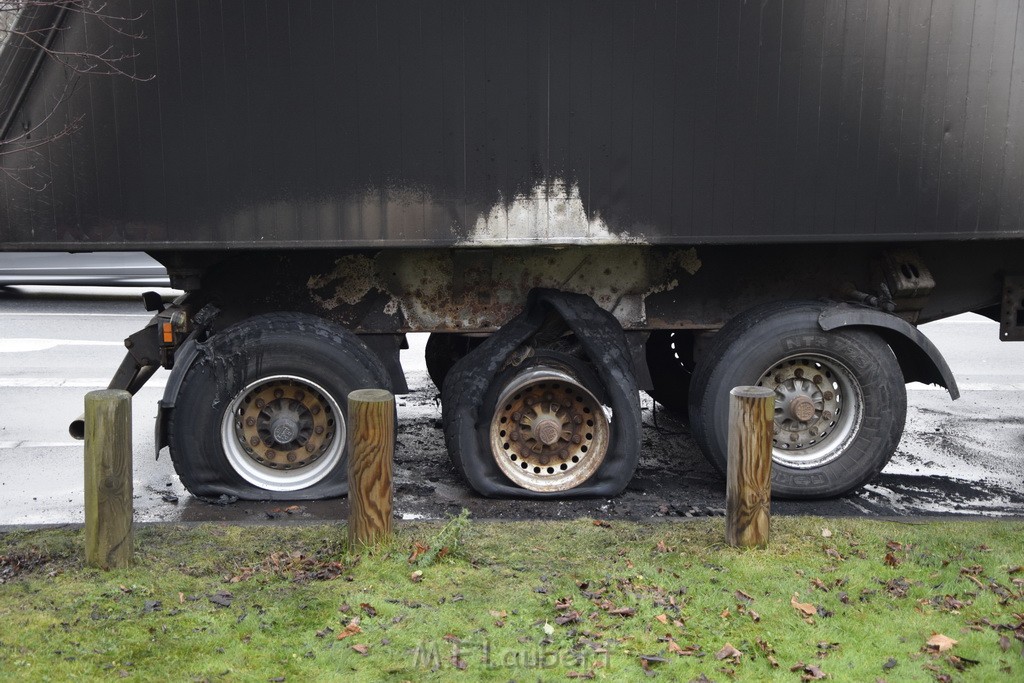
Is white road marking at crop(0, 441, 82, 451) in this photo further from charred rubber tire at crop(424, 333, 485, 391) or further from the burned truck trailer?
charred rubber tire at crop(424, 333, 485, 391)

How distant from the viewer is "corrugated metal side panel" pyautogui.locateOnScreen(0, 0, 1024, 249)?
647 centimetres

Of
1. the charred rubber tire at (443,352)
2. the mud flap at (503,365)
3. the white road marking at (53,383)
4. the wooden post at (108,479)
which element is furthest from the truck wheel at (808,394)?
the white road marking at (53,383)

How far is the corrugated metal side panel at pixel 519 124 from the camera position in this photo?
647 cm

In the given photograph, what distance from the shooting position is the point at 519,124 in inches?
260

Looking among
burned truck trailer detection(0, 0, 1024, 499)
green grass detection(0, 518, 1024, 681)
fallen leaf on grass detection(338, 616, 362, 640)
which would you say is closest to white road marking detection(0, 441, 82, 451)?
burned truck trailer detection(0, 0, 1024, 499)

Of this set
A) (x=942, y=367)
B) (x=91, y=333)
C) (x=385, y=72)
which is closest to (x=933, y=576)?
(x=942, y=367)

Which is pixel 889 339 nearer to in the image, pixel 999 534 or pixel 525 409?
pixel 999 534

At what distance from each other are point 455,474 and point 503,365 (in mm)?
1112

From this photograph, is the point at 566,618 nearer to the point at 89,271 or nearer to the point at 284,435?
the point at 284,435

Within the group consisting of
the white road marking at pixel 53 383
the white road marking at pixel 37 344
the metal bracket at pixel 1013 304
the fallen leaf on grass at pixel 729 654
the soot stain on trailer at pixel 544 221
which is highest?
the soot stain on trailer at pixel 544 221

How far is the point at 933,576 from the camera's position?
5.65 meters

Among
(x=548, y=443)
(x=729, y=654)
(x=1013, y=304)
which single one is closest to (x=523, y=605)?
(x=729, y=654)

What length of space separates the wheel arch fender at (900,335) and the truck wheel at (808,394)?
0.08 metres

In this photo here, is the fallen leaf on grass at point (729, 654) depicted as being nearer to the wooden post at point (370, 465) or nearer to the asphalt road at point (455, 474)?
the wooden post at point (370, 465)
